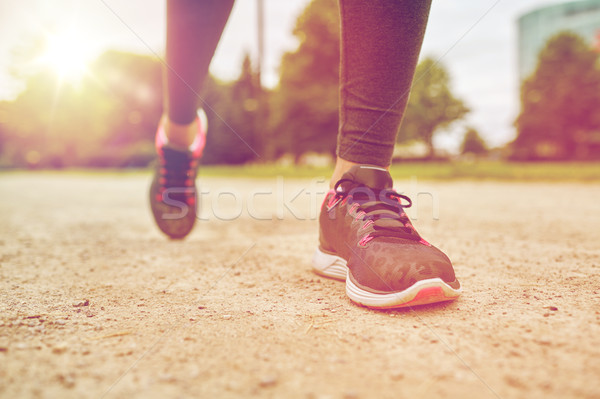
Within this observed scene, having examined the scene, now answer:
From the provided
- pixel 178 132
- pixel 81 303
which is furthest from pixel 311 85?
pixel 81 303

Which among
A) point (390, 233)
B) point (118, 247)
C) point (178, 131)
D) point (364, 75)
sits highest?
point (364, 75)

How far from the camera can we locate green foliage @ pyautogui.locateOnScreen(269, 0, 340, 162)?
18.3m

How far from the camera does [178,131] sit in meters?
1.80

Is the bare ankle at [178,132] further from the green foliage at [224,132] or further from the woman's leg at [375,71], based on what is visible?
the green foliage at [224,132]

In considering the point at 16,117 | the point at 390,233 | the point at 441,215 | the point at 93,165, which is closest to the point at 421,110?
the point at 93,165

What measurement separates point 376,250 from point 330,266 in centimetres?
26

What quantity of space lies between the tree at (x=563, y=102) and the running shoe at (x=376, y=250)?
77.0ft

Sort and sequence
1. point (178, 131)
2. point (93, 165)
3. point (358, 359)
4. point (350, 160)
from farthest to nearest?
1. point (93, 165)
2. point (178, 131)
3. point (350, 160)
4. point (358, 359)

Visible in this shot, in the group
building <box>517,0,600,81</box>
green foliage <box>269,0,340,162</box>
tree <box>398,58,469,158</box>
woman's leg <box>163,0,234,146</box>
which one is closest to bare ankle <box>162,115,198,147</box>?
woman's leg <box>163,0,234,146</box>

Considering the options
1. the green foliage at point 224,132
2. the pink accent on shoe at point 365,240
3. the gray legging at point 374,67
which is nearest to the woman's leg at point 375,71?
the gray legging at point 374,67

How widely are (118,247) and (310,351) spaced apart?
1327 mm

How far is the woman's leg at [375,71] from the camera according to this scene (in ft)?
3.59

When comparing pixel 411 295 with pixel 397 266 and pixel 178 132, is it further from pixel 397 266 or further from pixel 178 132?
pixel 178 132

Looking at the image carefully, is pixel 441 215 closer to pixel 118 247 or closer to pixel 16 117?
pixel 118 247
